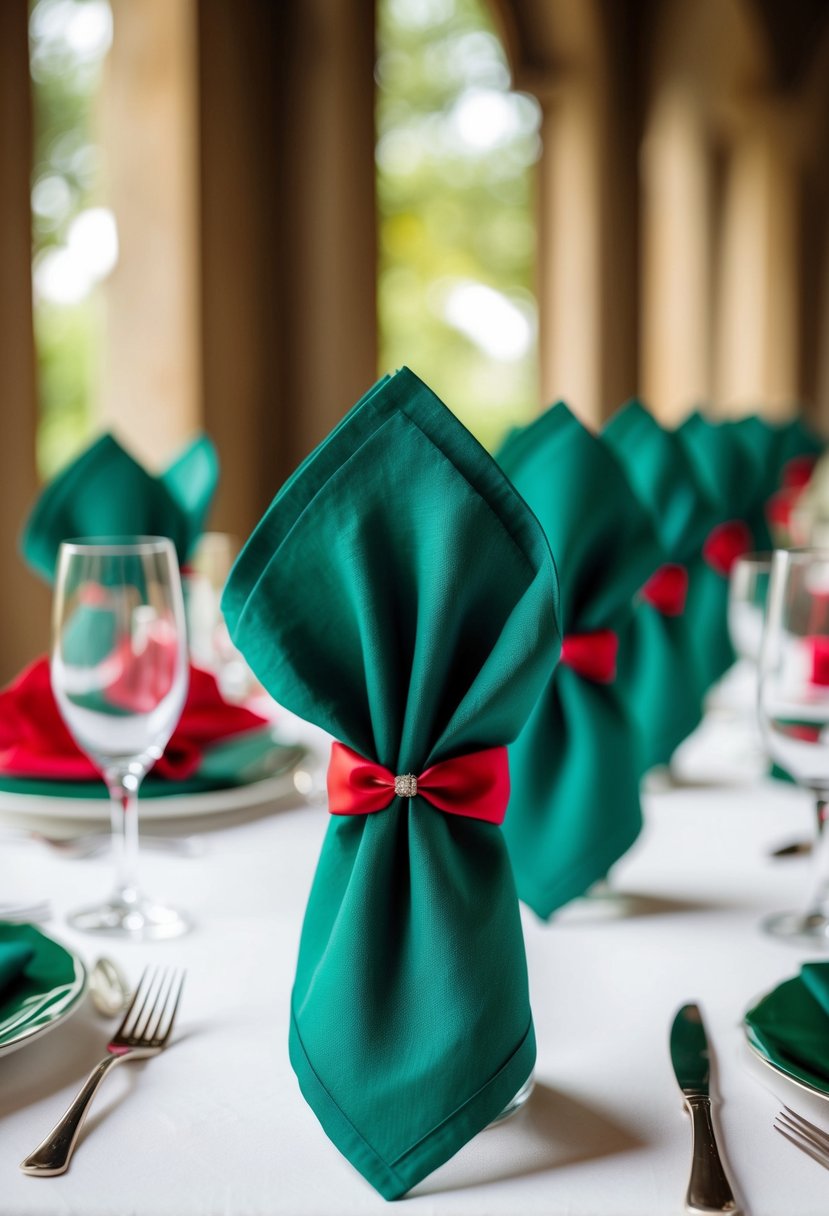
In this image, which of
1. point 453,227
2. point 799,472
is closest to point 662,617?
point 799,472

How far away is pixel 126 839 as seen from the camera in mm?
966

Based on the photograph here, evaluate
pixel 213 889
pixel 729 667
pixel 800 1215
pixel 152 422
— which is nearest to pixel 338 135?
pixel 152 422

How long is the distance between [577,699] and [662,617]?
42 cm

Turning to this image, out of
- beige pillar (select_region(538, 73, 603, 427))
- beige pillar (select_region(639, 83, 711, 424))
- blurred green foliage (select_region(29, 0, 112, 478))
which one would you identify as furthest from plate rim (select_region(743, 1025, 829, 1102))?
beige pillar (select_region(639, 83, 711, 424))

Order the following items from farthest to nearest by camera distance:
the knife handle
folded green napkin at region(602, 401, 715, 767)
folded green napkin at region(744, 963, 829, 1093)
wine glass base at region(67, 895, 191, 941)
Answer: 1. folded green napkin at region(602, 401, 715, 767)
2. wine glass base at region(67, 895, 191, 941)
3. folded green napkin at region(744, 963, 829, 1093)
4. the knife handle

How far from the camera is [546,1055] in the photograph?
76 centimetres

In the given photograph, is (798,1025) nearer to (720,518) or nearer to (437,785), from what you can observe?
(437,785)

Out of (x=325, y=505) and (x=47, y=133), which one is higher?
(x=47, y=133)

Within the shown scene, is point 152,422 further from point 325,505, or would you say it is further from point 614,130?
point 614,130

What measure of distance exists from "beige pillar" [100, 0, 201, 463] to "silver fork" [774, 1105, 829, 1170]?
252cm

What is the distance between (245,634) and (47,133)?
5.79 meters

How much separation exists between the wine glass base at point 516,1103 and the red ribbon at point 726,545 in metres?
1.14

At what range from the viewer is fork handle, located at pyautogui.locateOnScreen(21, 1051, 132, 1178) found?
24.0 inches

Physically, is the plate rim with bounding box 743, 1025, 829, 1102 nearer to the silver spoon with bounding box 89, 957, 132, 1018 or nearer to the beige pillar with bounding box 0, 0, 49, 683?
the silver spoon with bounding box 89, 957, 132, 1018
